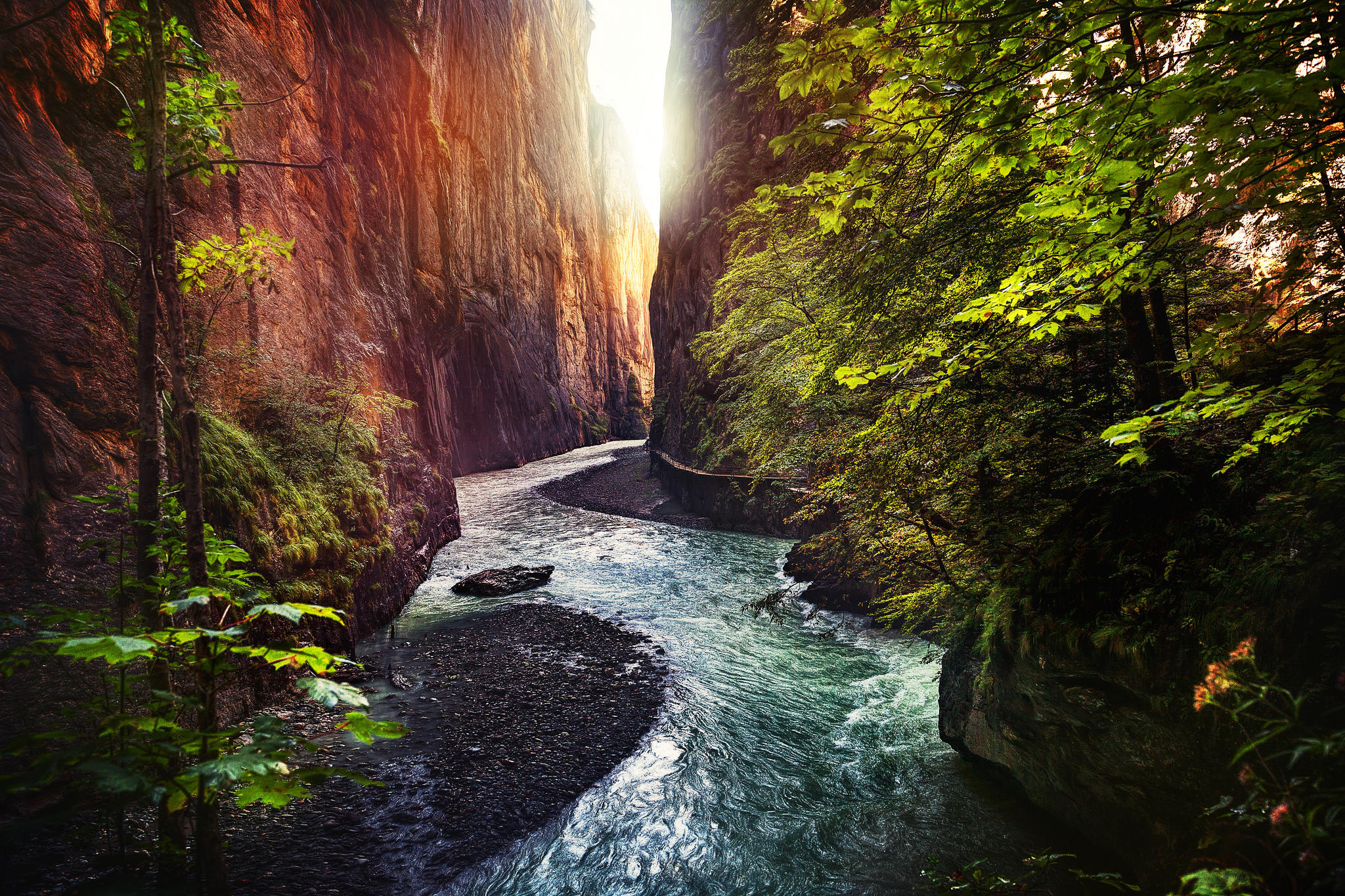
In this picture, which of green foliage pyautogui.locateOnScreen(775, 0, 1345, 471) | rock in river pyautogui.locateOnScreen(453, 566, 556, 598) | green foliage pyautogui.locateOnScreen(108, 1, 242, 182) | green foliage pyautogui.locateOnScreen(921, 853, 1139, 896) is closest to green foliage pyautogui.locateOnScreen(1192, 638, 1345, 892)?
green foliage pyautogui.locateOnScreen(921, 853, 1139, 896)

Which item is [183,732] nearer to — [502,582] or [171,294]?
[171,294]

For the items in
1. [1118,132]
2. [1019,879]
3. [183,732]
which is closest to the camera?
[183,732]

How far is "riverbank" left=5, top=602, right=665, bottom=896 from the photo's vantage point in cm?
Result: 454

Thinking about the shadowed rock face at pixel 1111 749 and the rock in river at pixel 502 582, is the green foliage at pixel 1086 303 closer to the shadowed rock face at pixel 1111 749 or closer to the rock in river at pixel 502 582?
the shadowed rock face at pixel 1111 749

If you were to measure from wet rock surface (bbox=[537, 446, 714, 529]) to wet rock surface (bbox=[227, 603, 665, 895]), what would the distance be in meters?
13.9

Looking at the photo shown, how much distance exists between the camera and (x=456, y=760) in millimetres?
6312

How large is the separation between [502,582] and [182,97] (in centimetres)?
1201

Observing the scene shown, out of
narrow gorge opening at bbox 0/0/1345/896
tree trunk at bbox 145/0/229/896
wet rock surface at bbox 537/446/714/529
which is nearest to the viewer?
narrow gorge opening at bbox 0/0/1345/896

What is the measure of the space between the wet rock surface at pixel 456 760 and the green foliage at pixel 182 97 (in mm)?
5179

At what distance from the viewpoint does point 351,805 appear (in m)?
5.45

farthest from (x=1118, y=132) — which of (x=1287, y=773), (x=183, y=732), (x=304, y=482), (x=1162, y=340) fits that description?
(x=304, y=482)

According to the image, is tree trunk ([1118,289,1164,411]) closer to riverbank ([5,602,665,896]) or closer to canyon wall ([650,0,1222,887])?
canyon wall ([650,0,1222,887])

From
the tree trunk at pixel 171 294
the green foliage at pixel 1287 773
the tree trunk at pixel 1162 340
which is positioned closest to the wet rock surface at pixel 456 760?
the tree trunk at pixel 171 294

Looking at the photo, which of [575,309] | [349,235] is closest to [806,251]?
[349,235]
